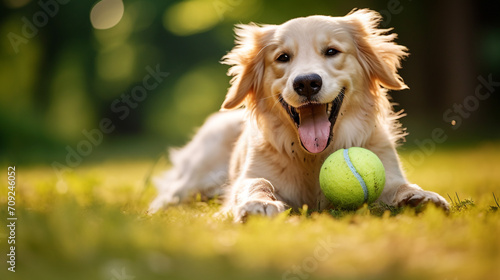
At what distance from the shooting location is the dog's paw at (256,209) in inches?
124

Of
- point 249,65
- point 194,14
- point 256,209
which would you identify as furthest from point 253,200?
point 194,14

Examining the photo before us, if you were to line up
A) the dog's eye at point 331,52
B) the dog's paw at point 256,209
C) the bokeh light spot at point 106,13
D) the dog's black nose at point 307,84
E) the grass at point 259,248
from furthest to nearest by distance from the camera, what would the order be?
the bokeh light spot at point 106,13, the dog's eye at point 331,52, the dog's black nose at point 307,84, the dog's paw at point 256,209, the grass at point 259,248

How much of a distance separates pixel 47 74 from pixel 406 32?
490 inches

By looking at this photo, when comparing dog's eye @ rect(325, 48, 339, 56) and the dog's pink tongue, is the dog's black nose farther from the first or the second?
dog's eye @ rect(325, 48, 339, 56)

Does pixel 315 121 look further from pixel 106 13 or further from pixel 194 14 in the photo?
pixel 106 13

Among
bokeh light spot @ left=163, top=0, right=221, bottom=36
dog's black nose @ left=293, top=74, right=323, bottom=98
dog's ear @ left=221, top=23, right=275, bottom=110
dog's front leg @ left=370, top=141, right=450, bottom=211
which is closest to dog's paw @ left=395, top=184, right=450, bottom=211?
dog's front leg @ left=370, top=141, right=450, bottom=211

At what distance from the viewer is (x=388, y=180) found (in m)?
3.77

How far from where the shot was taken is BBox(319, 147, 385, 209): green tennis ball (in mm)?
3346

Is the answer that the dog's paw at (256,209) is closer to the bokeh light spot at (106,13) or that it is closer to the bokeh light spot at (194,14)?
the bokeh light spot at (194,14)

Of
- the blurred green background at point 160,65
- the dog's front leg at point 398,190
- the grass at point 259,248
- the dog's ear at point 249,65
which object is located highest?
the dog's ear at point 249,65

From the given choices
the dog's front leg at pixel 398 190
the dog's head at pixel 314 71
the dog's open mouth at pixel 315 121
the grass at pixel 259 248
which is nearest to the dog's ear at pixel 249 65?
the dog's head at pixel 314 71

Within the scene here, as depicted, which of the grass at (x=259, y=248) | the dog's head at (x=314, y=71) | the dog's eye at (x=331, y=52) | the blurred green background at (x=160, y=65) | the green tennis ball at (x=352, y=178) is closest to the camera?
the grass at (x=259, y=248)

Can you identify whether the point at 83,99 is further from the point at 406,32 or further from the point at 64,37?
the point at 406,32

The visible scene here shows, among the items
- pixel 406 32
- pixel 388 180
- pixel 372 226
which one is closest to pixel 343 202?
pixel 388 180
